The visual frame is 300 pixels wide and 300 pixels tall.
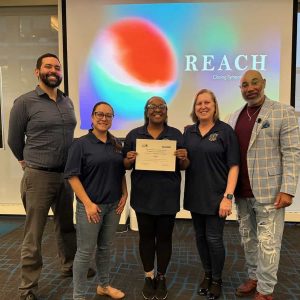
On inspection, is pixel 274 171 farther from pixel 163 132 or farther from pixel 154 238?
pixel 154 238

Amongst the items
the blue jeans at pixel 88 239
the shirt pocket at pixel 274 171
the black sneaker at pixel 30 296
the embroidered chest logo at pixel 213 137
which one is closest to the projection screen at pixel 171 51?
the embroidered chest logo at pixel 213 137

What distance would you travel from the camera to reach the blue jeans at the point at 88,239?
2.15 metres

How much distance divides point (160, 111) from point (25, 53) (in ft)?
10.0

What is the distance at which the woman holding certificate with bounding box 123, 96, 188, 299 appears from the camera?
2.25 metres

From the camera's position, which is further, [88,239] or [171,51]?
[171,51]

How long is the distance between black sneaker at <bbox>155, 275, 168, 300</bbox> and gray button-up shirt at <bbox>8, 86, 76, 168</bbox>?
3.70 feet

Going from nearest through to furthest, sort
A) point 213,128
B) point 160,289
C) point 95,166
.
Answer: point 95,166 < point 213,128 < point 160,289

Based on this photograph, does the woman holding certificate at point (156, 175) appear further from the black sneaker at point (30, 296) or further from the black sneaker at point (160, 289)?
the black sneaker at point (30, 296)

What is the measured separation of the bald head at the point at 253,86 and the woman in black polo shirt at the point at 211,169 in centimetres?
22

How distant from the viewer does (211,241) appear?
2363 mm

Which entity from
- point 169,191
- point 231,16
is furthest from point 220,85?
point 169,191

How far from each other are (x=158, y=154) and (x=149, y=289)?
1027 millimetres

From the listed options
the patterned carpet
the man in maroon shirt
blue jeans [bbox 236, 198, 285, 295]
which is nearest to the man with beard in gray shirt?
the patterned carpet

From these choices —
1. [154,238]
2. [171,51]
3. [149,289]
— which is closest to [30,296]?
[149,289]
